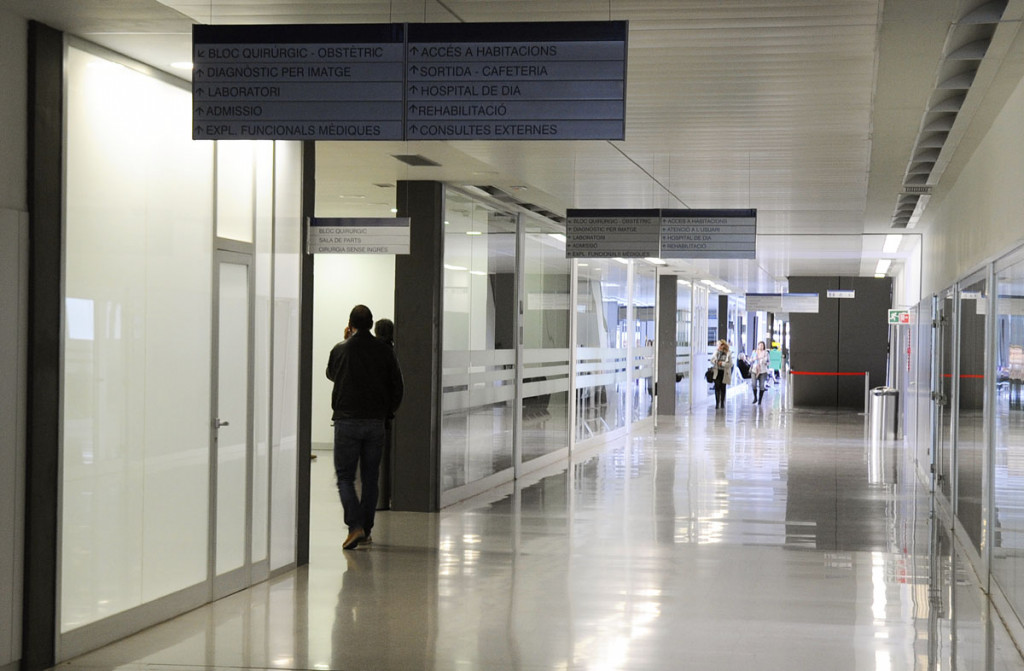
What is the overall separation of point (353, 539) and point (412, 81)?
14.6ft

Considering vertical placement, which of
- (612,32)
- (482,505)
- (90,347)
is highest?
(612,32)

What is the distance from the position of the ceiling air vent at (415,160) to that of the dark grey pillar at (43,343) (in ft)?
13.9

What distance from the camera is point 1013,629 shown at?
20.6 feet

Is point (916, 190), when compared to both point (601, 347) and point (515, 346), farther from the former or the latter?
point (601, 347)

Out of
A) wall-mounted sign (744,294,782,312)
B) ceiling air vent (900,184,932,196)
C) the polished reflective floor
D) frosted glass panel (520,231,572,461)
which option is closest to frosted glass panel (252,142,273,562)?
the polished reflective floor

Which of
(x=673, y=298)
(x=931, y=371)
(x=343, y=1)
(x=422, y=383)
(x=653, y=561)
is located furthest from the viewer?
(x=673, y=298)

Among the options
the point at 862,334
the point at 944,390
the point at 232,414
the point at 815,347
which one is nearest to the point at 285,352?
the point at 232,414

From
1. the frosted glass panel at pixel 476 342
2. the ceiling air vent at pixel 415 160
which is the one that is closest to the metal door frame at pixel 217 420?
the ceiling air vent at pixel 415 160

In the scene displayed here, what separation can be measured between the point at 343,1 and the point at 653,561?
4470 mm

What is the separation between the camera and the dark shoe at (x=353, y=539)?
838 cm

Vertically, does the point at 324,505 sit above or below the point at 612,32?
below

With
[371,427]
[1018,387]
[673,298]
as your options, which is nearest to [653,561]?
[371,427]

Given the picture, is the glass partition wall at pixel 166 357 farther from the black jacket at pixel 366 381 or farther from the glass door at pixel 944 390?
the glass door at pixel 944 390

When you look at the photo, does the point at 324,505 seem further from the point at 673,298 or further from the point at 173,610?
the point at 673,298
